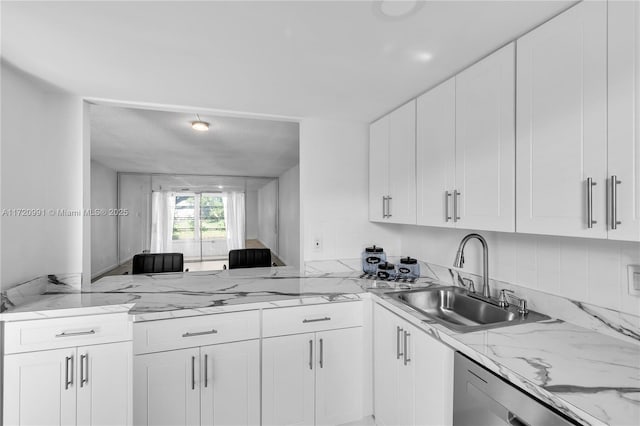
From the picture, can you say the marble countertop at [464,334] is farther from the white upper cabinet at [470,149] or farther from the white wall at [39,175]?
the white upper cabinet at [470,149]

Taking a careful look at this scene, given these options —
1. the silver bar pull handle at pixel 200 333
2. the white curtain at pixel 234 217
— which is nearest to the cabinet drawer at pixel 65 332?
the silver bar pull handle at pixel 200 333

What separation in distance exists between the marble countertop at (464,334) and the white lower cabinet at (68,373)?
0.27 ft

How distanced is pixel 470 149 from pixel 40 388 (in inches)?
98.1

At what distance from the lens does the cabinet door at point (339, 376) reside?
6.07ft

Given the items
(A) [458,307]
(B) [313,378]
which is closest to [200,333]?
(B) [313,378]

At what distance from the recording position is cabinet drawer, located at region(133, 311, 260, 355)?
1.57 m

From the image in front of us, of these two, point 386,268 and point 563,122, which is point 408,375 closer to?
point 386,268

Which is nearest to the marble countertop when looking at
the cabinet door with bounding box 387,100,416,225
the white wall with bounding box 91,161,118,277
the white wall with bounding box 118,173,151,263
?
the cabinet door with bounding box 387,100,416,225

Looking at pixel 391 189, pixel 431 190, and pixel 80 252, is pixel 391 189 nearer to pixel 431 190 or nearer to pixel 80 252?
pixel 431 190

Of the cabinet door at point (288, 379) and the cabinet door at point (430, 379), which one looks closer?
the cabinet door at point (430, 379)

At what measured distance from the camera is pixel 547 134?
45.4 inches

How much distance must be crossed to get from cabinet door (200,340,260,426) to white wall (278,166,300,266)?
11.3 feet

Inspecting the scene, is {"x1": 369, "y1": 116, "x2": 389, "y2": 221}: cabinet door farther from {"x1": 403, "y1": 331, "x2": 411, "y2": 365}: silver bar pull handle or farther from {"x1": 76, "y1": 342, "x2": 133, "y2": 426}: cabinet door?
{"x1": 76, "y1": 342, "x2": 133, "y2": 426}: cabinet door

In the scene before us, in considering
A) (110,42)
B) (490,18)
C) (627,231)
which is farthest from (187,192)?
(627,231)
